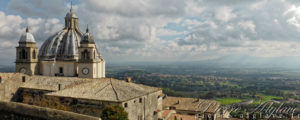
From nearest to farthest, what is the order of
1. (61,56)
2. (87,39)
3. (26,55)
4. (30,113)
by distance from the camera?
(30,113) → (87,39) → (26,55) → (61,56)

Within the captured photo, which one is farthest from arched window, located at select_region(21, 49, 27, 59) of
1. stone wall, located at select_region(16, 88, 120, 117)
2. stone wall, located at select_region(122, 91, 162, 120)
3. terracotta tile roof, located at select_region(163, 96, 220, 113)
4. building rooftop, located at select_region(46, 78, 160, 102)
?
terracotta tile roof, located at select_region(163, 96, 220, 113)

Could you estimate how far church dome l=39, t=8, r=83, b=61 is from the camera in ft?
132

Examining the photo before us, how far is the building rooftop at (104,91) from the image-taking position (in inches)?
1049

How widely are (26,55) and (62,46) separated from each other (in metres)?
5.83

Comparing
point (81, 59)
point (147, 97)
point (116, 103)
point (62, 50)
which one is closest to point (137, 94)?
point (147, 97)

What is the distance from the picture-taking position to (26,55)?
39.0m

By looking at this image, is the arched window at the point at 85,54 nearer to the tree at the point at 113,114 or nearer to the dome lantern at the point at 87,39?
the dome lantern at the point at 87,39

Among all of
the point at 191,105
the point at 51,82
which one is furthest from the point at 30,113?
the point at 191,105

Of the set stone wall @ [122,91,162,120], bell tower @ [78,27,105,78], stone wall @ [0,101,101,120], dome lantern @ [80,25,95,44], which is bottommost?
stone wall @ [122,91,162,120]

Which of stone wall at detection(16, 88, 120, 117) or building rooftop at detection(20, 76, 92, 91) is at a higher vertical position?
building rooftop at detection(20, 76, 92, 91)

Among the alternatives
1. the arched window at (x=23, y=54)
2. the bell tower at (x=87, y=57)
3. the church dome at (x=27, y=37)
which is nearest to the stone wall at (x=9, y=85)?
the arched window at (x=23, y=54)

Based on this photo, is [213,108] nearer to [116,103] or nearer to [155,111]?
[155,111]

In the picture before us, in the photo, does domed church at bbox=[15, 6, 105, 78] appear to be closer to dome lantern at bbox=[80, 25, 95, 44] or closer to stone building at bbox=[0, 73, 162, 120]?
dome lantern at bbox=[80, 25, 95, 44]

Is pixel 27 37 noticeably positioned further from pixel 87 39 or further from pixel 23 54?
pixel 87 39
